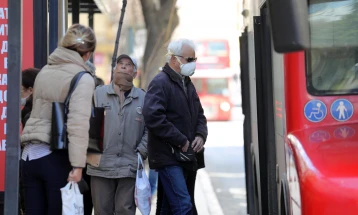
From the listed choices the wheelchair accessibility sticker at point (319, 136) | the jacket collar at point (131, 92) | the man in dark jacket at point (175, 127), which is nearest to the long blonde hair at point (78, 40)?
the man in dark jacket at point (175, 127)

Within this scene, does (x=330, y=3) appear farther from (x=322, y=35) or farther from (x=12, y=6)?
(x=12, y=6)

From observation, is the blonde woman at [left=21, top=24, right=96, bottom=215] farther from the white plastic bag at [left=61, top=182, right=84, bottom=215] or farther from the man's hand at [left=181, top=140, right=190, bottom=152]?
the man's hand at [left=181, top=140, right=190, bottom=152]

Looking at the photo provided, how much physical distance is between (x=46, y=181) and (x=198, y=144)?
174 cm

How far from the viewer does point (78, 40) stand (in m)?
5.11

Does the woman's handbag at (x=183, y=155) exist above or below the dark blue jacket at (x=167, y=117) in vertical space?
below

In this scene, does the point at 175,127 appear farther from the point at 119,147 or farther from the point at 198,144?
the point at 119,147

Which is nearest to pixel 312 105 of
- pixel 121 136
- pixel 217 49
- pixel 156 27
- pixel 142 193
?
pixel 142 193

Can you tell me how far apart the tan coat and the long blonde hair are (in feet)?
0.14

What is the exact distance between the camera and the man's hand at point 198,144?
6422mm

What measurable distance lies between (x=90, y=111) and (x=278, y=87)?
1423mm

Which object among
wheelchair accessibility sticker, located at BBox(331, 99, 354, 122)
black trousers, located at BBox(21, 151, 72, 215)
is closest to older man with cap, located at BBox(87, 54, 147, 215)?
black trousers, located at BBox(21, 151, 72, 215)

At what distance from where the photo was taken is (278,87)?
5.70m

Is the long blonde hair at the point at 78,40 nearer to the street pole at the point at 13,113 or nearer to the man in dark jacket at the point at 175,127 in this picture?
the street pole at the point at 13,113

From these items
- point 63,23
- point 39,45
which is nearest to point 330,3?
point 39,45
